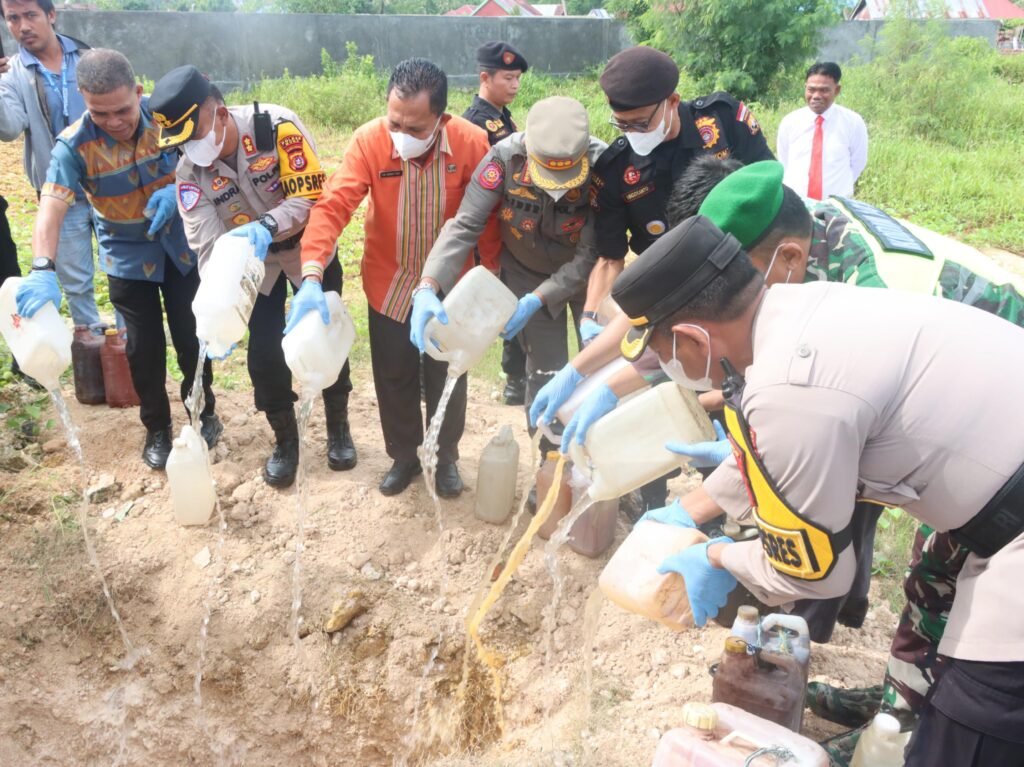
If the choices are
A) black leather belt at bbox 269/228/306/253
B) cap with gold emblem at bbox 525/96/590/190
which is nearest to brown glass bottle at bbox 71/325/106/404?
black leather belt at bbox 269/228/306/253

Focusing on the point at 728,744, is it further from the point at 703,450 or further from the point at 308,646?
the point at 308,646

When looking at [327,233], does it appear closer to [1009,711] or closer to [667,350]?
[667,350]

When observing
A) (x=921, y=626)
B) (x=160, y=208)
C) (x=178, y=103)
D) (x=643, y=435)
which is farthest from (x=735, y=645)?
(x=160, y=208)

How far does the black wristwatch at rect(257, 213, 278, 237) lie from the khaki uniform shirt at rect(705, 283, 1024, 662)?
2152mm

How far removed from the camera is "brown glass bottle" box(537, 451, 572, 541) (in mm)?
3443

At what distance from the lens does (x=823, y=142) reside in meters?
5.54

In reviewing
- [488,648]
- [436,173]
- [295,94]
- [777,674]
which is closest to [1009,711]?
[777,674]

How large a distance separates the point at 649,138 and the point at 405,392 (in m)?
1.50

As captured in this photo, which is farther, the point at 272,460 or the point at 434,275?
the point at 272,460

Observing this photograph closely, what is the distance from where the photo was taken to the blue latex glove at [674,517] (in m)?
2.35

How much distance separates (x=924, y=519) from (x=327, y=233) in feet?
7.63

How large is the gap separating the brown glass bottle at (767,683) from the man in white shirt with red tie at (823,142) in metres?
3.97

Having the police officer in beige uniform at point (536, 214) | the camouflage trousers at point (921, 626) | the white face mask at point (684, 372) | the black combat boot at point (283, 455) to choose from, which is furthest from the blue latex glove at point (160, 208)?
the camouflage trousers at point (921, 626)

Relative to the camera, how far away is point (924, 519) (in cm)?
167
